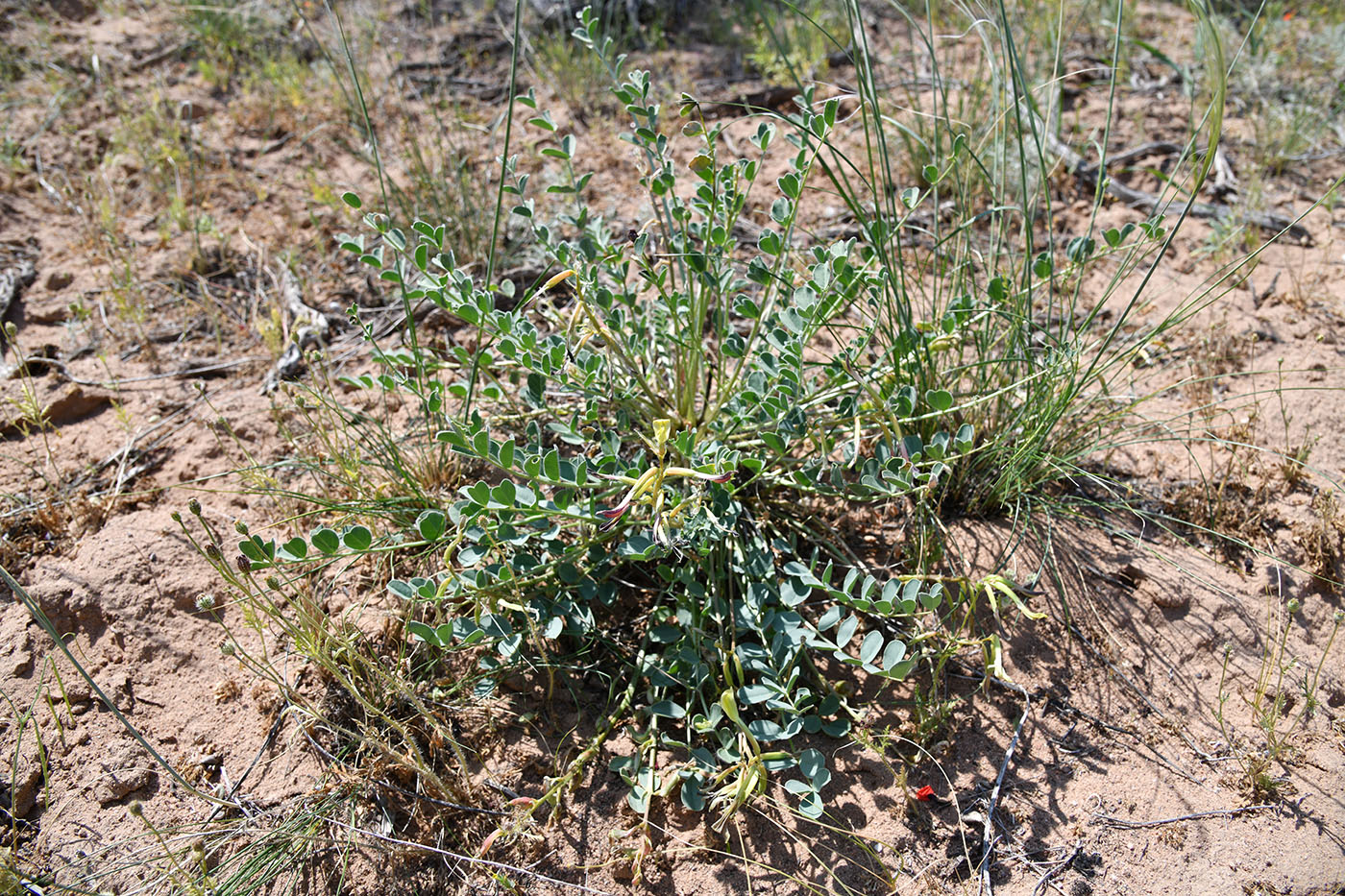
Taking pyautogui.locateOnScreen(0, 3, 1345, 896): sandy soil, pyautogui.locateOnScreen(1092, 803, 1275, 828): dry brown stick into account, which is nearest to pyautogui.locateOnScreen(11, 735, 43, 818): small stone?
pyautogui.locateOnScreen(0, 3, 1345, 896): sandy soil

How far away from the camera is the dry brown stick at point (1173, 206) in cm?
308

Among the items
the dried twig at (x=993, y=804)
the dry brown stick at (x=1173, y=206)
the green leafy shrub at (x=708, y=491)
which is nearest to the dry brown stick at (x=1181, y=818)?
the dried twig at (x=993, y=804)

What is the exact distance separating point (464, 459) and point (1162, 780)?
183 cm

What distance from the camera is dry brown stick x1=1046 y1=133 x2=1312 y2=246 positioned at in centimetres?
308

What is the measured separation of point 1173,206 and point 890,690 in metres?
2.34

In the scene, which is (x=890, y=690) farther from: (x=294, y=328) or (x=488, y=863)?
(x=294, y=328)

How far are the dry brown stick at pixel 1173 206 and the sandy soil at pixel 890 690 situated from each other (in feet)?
0.82

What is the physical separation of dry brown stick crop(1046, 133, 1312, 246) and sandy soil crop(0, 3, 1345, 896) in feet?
0.82

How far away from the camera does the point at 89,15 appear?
4.45 m

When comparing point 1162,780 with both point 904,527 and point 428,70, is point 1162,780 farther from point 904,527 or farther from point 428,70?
point 428,70

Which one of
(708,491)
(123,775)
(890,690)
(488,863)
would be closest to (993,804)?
(890,690)

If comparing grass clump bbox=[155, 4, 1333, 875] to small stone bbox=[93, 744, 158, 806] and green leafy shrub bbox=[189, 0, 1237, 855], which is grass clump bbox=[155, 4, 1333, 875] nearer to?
green leafy shrub bbox=[189, 0, 1237, 855]

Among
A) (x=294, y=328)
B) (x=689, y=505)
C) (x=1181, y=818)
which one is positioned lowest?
(x=1181, y=818)

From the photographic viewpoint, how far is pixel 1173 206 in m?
3.21
